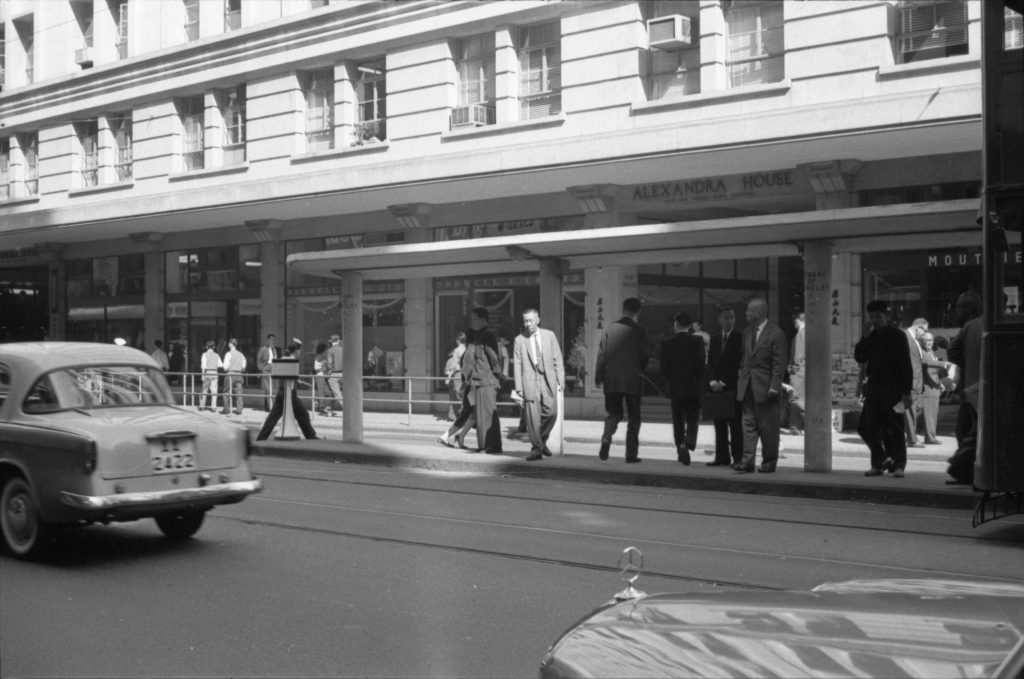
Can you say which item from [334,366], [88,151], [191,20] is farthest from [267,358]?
[88,151]

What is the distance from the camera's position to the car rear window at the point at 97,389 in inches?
329

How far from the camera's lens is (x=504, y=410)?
80.0 feet

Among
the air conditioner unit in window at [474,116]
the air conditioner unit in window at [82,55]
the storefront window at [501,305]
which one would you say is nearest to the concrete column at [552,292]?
the storefront window at [501,305]

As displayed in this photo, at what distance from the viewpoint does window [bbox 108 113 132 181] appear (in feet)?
101

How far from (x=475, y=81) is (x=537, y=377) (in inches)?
445

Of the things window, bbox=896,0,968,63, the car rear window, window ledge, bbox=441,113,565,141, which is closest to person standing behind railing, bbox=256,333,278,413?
window ledge, bbox=441,113,565,141

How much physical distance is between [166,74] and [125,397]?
872 inches

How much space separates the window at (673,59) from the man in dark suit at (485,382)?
299 inches

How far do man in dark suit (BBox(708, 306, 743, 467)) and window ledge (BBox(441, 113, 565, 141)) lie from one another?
9446mm

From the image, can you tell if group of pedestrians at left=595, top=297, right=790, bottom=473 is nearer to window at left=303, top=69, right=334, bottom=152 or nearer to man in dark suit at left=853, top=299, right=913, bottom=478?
man in dark suit at left=853, top=299, right=913, bottom=478

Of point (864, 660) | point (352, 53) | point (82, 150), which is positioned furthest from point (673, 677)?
point (82, 150)

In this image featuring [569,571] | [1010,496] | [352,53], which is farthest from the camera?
[352,53]

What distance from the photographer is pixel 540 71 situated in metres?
22.6

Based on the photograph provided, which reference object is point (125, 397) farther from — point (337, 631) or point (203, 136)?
point (203, 136)
